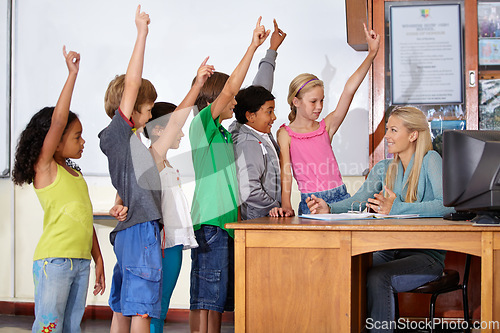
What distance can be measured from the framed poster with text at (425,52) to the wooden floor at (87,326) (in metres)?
1.79

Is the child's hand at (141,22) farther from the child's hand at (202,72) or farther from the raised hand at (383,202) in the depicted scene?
the raised hand at (383,202)

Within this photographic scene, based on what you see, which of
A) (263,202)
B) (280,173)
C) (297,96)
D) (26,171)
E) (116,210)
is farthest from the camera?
(297,96)

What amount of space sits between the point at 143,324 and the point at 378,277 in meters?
0.93

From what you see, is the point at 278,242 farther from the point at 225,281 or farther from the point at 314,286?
the point at 225,281

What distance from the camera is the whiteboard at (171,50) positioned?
11.4 ft

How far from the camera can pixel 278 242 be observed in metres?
1.96

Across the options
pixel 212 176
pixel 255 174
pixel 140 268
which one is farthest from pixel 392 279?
pixel 140 268

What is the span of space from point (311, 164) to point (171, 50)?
4.52 feet

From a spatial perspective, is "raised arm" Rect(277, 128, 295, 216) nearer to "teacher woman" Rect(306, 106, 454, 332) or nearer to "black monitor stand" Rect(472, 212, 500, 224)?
"teacher woman" Rect(306, 106, 454, 332)

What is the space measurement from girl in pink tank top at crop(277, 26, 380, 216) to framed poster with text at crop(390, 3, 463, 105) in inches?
14.6

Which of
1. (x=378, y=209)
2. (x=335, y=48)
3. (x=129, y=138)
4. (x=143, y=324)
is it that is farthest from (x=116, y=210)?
(x=335, y=48)

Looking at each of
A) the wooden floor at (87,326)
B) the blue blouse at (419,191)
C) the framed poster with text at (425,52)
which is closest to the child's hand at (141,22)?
the blue blouse at (419,191)

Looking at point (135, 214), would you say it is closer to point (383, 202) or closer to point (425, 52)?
point (383, 202)

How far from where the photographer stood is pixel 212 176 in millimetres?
2469
